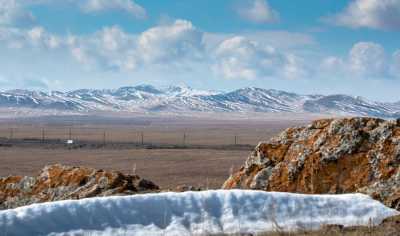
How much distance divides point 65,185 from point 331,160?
4.18 m

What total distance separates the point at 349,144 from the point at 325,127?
28.3 inches

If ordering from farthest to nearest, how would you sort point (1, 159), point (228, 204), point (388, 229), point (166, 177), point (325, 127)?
point (1, 159), point (166, 177), point (325, 127), point (228, 204), point (388, 229)

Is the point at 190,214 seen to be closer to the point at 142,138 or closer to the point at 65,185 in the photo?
the point at 65,185

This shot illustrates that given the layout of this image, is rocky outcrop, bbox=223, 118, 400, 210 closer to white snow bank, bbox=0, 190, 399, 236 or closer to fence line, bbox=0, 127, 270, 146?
white snow bank, bbox=0, 190, 399, 236

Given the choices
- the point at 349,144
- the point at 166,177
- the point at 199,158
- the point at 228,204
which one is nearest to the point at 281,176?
the point at 349,144

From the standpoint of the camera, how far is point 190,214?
22.7 feet

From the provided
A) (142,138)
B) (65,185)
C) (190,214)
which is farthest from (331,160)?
(142,138)

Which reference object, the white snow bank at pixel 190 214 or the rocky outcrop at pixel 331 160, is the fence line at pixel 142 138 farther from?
the white snow bank at pixel 190 214

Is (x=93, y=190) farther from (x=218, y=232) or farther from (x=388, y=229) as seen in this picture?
(x=388, y=229)

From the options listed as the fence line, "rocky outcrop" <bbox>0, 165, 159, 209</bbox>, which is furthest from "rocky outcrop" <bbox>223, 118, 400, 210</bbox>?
the fence line

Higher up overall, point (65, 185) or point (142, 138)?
point (65, 185)

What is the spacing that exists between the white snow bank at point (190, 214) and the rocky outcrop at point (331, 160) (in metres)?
1.41

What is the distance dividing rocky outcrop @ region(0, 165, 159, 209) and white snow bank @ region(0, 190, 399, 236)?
7.03 ft

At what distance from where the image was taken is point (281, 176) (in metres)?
9.72
